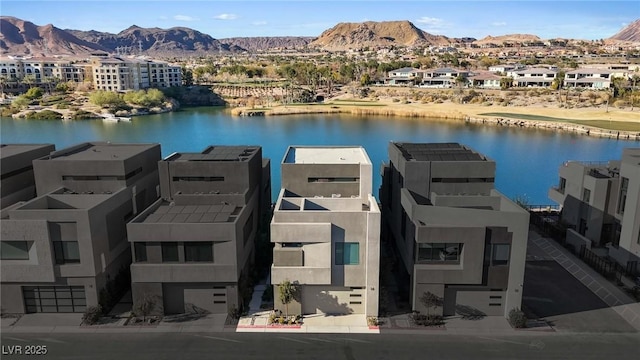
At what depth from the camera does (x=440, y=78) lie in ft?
500

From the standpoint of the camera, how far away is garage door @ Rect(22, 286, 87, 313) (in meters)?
23.1

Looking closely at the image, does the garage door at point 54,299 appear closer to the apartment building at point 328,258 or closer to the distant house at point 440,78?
the apartment building at point 328,258

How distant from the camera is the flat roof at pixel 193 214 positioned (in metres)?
23.6

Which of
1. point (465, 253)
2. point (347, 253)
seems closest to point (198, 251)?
point (347, 253)

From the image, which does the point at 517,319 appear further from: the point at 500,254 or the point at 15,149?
the point at 15,149

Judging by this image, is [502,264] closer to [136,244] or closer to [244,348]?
[244,348]

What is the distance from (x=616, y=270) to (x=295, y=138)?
6686 cm

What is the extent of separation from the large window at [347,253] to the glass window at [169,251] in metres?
7.71

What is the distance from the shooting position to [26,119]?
111938 millimetres

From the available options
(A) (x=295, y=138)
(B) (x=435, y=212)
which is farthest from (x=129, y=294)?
(A) (x=295, y=138)

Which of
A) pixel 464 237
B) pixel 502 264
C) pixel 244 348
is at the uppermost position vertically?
pixel 464 237

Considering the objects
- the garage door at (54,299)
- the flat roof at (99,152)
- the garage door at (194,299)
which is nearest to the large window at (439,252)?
the garage door at (194,299)

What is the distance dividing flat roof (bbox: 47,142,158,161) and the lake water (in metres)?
21.0

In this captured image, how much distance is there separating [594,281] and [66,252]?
1123 inches
